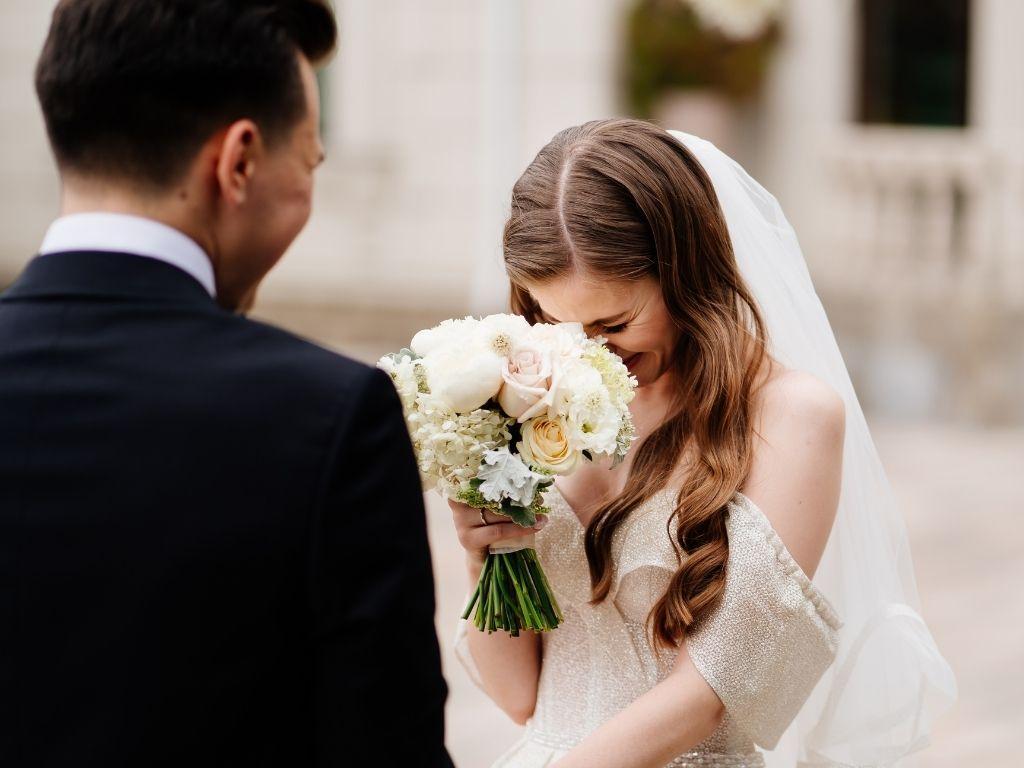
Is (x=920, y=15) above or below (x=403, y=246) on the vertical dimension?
above

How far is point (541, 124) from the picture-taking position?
10.5 meters

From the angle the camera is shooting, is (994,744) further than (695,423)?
Yes

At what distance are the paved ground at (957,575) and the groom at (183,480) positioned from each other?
11.8 ft

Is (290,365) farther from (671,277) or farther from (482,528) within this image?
(671,277)

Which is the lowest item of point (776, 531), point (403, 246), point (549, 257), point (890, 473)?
point (890, 473)

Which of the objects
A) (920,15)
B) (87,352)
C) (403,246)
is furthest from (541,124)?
(87,352)

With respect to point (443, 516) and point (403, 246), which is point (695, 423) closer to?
point (443, 516)

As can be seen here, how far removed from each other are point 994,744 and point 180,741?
172 inches

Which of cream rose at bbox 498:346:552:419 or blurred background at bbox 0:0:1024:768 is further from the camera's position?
blurred background at bbox 0:0:1024:768

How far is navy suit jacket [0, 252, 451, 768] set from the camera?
4.19 ft

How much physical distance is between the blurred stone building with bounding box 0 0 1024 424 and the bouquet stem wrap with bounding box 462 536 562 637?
25.1ft

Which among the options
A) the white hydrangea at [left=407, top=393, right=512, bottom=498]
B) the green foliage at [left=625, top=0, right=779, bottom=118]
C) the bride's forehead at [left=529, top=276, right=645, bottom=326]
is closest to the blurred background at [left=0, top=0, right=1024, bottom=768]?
the green foliage at [left=625, top=0, right=779, bottom=118]

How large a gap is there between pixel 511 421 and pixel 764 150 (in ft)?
29.9

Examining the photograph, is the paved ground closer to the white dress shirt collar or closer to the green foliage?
the green foliage
